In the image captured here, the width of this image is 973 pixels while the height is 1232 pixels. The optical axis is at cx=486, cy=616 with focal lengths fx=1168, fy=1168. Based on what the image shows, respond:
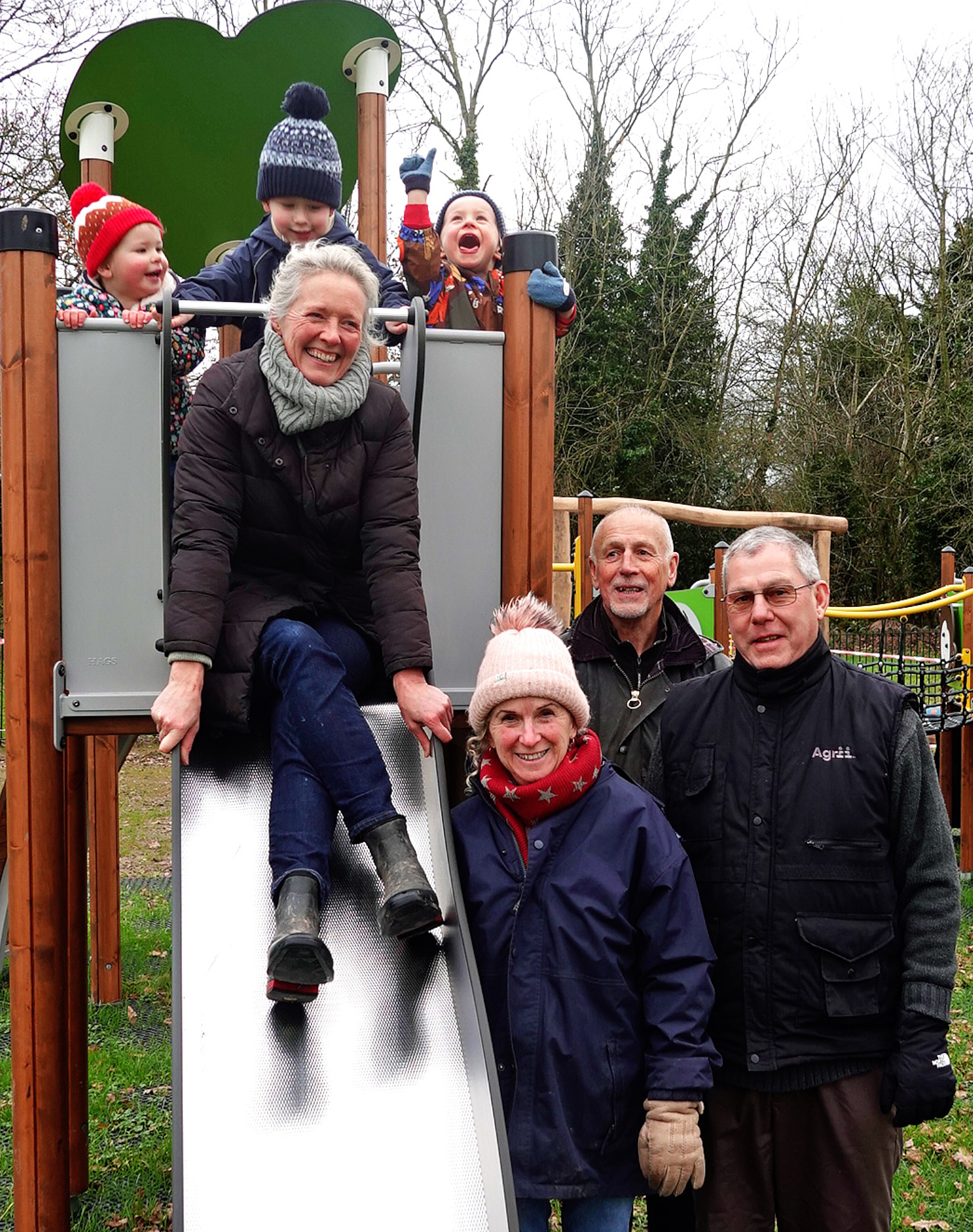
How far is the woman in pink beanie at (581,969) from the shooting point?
7.16 feet

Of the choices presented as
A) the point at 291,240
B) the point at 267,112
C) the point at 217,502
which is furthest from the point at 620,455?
the point at 217,502

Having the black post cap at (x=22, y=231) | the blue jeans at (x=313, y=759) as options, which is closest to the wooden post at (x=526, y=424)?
the blue jeans at (x=313, y=759)

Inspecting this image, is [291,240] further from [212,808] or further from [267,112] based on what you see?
[267,112]

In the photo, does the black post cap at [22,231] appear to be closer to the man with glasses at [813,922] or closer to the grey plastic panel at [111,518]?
the grey plastic panel at [111,518]

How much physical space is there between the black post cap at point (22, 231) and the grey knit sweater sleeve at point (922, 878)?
7.77ft

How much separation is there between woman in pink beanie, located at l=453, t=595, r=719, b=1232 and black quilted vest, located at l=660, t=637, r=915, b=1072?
156 millimetres

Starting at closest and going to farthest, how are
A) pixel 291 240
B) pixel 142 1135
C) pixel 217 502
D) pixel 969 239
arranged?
pixel 217 502 → pixel 291 240 → pixel 142 1135 → pixel 969 239

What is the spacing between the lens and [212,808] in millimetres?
2754

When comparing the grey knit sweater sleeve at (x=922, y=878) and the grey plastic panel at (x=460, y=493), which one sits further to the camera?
the grey plastic panel at (x=460, y=493)

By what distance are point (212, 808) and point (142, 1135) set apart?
2.52m

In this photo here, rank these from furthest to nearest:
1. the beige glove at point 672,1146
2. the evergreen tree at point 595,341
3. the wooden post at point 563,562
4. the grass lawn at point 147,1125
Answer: the evergreen tree at point 595,341, the wooden post at point 563,562, the grass lawn at point 147,1125, the beige glove at point 672,1146

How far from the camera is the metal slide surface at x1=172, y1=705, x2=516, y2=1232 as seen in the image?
2.17 m

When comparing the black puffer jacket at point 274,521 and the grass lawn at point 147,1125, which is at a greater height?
the black puffer jacket at point 274,521

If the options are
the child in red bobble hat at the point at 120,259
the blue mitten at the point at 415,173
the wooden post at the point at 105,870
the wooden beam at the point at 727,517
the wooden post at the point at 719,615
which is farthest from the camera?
the wooden post at the point at 719,615
